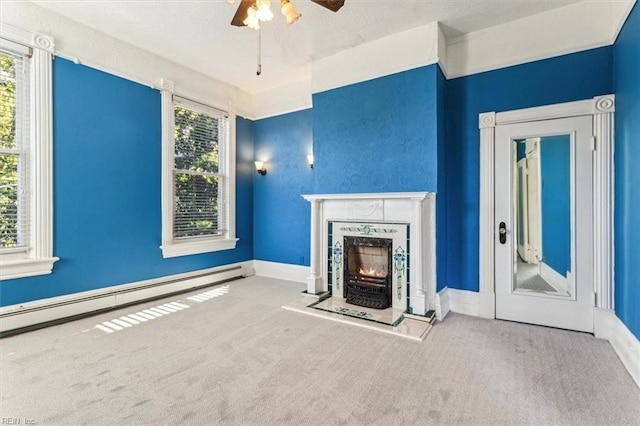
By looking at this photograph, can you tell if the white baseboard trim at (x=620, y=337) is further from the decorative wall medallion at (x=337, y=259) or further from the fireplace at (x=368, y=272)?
the decorative wall medallion at (x=337, y=259)

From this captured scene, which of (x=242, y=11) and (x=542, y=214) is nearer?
(x=242, y=11)

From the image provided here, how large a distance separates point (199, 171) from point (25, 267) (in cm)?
220

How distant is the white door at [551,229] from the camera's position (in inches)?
108

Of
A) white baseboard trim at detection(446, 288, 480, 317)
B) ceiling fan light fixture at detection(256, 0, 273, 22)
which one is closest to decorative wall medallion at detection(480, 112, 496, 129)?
white baseboard trim at detection(446, 288, 480, 317)

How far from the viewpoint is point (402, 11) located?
2.93m

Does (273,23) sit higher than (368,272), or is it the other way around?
(273,23)

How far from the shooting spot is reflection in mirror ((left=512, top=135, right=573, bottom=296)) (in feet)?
9.38

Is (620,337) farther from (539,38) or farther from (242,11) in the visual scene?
(242,11)

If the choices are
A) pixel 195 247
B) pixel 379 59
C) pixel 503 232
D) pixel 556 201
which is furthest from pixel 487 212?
pixel 195 247

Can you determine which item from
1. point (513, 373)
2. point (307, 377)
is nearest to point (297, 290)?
point (307, 377)

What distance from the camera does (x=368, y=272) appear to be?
3.64 meters

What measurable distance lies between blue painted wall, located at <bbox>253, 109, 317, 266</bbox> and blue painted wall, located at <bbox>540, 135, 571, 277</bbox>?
2868 mm

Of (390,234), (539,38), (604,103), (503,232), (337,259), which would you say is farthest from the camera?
(337,259)

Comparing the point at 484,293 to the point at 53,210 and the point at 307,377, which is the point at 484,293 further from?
the point at 53,210
